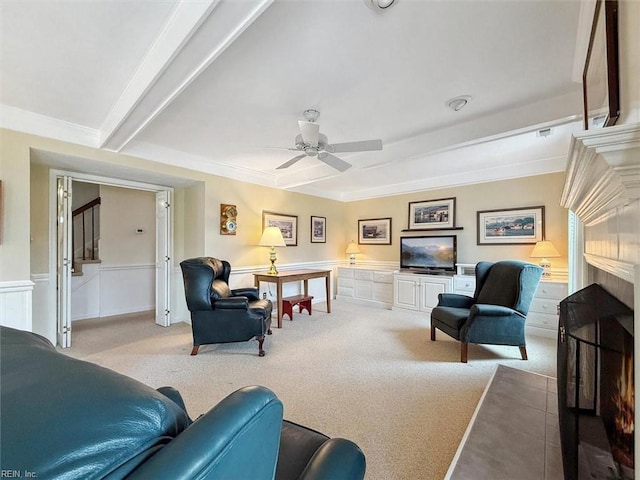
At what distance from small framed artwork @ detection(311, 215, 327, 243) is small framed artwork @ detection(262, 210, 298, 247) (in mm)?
484

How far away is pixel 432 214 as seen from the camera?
5.08 metres

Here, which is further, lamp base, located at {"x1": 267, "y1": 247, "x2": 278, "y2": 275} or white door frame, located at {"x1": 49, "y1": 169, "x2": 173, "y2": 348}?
lamp base, located at {"x1": 267, "y1": 247, "x2": 278, "y2": 275}

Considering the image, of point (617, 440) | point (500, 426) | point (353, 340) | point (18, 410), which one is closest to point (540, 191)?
point (353, 340)

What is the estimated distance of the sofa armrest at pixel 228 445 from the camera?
0.41m

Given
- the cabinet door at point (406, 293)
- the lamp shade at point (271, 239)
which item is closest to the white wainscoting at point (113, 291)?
the lamp shade at point (271, 239)

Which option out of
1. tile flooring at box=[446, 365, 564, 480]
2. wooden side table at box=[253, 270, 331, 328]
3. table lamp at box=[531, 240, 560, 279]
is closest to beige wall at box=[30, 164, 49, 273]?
wooden side table at box=[253, 270, 331, 328]

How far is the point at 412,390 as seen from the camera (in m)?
2.32

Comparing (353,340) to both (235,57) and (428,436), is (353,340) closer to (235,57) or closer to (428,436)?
(428,436)

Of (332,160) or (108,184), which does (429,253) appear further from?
(108,184)

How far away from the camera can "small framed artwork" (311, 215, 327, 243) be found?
5742 mm

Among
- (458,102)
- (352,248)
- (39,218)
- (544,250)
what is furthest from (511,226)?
(39,218)

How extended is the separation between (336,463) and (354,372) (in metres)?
1.91

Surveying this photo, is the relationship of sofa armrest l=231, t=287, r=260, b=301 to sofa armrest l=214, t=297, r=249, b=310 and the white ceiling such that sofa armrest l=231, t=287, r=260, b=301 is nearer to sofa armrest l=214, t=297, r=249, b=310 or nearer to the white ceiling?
sofa armrest l=214, t=297, r=249, b=310

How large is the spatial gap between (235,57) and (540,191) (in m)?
4.30
